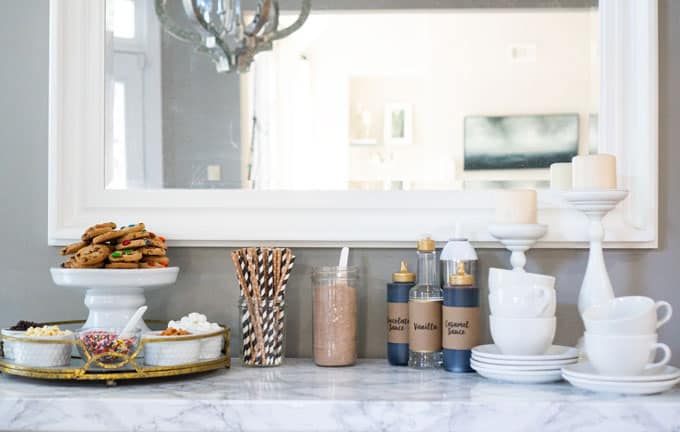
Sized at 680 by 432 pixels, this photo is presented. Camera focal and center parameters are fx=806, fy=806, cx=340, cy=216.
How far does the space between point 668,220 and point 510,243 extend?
11.5 inches

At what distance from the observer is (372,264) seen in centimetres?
145

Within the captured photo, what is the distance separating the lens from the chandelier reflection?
4.77 ft

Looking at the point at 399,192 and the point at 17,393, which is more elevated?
the point at 399,192

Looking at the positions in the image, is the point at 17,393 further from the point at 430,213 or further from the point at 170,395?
the point at 430,213

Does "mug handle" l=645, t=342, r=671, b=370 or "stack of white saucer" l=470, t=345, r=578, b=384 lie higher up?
"mug handle" l=645, t=342, r=671, b=370

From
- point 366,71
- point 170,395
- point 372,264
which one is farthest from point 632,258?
point 170,395

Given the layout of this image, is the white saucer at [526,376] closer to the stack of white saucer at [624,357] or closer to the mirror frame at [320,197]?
the stack of white saucer at [624,357]

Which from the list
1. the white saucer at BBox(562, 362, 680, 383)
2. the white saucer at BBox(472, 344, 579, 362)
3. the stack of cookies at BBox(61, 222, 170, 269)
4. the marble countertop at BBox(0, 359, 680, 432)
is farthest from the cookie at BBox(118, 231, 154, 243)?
the white saucer at BBox(562, 362, 680, 383)

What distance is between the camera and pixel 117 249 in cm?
130

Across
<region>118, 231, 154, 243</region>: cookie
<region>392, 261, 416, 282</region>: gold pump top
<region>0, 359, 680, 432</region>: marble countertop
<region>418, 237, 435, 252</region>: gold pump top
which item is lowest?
<region>0, 359, 680, 432</region>: marble countertop

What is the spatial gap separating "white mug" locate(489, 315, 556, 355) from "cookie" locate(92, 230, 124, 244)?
24.2 inches

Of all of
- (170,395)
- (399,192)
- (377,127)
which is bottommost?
(170,395)

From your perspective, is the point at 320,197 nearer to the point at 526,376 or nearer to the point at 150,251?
the point at 150,251

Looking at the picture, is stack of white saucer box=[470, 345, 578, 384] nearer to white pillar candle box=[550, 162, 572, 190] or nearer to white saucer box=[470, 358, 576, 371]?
white saucer box=[470, 358, 576, 371]
